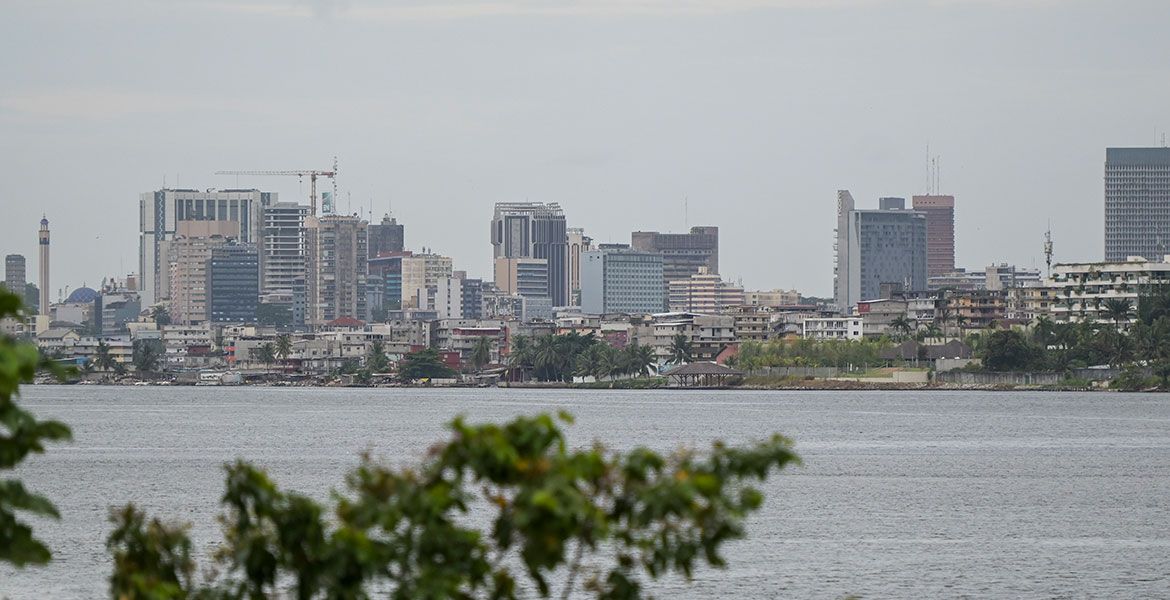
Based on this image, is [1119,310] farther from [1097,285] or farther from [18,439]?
[18,439]

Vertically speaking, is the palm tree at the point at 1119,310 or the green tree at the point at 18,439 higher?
the palm tree at the point at 1119,310

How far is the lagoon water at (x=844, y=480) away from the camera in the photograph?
40.4 metres

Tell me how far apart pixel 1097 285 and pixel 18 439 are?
7424 inches

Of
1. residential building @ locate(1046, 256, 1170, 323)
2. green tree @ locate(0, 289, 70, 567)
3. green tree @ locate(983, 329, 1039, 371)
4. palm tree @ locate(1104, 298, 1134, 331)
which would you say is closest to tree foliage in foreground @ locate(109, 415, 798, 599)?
green tree @ locate(0, 289, 70, 567)

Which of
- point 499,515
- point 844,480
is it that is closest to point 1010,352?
point 844,480

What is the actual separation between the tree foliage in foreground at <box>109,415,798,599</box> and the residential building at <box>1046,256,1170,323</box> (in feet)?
596

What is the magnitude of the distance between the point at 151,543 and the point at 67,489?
2013 inches

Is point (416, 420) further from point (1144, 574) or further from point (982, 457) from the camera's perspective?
point (1144, 574)

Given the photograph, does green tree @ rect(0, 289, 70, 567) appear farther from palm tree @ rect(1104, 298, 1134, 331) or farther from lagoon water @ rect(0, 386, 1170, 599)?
palm tree @ rect(1104, 298, 1134, 331)

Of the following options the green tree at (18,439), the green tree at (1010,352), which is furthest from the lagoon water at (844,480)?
the green tree at (1010,352)

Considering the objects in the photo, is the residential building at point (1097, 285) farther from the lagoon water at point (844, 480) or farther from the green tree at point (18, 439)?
the green tree at point (18, 439)

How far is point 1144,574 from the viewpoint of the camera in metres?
41.4

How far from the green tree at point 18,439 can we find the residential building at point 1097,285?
599 ft

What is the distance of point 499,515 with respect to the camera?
11.1 metres
